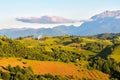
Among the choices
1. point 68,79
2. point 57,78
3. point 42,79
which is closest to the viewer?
point 42,79

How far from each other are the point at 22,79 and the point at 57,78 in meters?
29.2

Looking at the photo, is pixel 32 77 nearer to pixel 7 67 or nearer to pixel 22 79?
pixel 22 79

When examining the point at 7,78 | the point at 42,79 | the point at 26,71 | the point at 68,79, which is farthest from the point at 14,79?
the point at 68,79

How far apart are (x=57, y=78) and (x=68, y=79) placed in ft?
49.9

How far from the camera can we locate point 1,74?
16038 centimetres

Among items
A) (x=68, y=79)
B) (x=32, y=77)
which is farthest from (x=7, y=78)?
(x=68, y=79)

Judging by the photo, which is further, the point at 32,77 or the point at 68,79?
the point at 68,79

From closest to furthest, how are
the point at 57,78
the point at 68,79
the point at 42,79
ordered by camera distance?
the point at 42,79 → the point at 57,78 → the point at 68,79

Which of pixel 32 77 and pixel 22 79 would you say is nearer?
pixel 22 79

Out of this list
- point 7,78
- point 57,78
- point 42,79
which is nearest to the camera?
point 7,78

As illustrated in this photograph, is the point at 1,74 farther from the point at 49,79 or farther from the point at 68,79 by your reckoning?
the point at 68,79

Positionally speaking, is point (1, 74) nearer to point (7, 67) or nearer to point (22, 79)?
point (22, 79)

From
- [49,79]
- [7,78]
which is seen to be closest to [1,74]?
[7,78]

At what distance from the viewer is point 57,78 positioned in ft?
603
